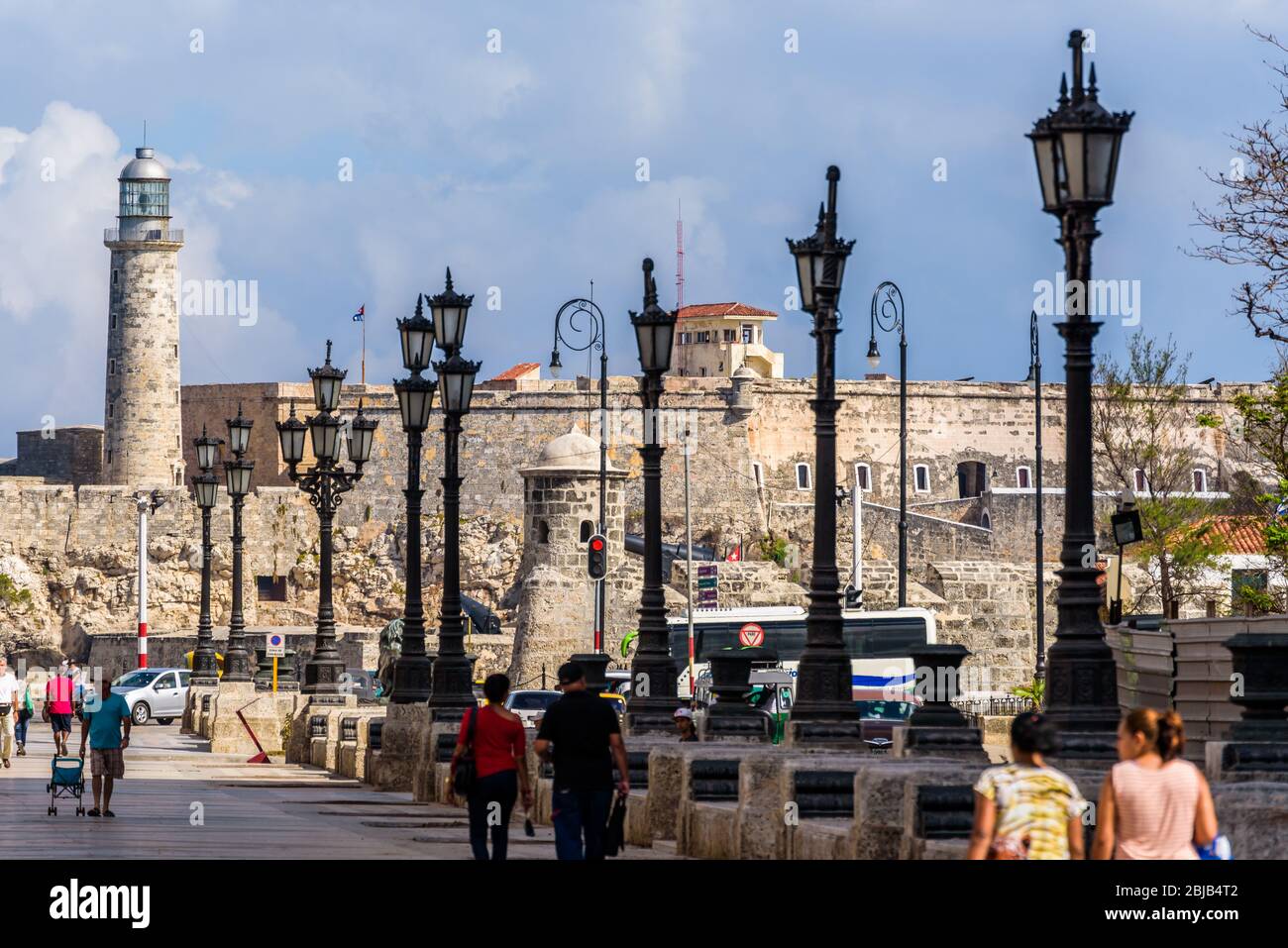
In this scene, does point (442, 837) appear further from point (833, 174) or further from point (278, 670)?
point (278, 670)

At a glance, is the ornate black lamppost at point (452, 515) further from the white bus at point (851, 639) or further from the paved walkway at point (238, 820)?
the white bus at point (851, 639)

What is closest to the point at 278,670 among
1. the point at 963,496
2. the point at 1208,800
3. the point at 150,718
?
the point at 150,718

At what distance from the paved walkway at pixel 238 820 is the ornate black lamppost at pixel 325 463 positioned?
3408 mm

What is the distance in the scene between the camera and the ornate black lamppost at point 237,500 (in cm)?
3591

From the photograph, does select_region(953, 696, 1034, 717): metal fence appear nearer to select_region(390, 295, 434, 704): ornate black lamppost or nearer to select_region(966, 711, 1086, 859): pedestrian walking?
select_region(390, 295, 434, 704): ornate black lamppost

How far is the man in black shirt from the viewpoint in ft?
41.0

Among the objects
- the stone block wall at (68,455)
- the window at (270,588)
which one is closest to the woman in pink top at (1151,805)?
the window at (270,588)

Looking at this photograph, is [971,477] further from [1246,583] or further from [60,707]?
[60,707]

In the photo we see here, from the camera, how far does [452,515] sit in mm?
23719

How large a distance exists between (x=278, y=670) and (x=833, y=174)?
24.9m

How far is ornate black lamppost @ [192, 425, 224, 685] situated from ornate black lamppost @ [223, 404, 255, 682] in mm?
390

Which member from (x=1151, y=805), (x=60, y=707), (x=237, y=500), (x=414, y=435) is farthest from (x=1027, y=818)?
(x=237, y=500)

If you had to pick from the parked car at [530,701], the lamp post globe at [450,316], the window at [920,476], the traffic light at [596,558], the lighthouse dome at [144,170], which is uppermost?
the lighthouse dome at [144,170]

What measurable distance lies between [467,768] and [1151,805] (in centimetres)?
575
